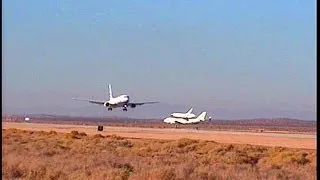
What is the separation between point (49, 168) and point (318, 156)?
7883 mm

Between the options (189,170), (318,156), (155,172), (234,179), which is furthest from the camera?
(189,170)

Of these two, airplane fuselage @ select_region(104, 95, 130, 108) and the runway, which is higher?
airplane fuselage @ select_region(104, 95, 130, 108)

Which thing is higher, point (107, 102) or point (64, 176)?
point (107, 102)

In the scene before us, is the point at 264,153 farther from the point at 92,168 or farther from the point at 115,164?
the point at 92,168

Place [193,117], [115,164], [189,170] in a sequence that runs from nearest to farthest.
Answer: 1. [189,170]
2. [115,164]
3. [193,117]

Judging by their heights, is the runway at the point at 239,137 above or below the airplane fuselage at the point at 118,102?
below

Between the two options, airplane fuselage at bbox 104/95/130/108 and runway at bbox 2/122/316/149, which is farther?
airplane fuselage at bbox 104/95/130/108

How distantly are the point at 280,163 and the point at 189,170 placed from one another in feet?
19.2

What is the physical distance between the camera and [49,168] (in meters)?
10.1

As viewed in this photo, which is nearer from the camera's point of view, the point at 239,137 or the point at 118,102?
the point at 239,137

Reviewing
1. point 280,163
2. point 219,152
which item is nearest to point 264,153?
point 219,152

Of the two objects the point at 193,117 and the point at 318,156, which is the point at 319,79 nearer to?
the point at 318,156

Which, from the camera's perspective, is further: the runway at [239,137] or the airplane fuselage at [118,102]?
the airplane fuselage at [118,102]

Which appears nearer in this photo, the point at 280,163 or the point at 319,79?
the point at 319,79
